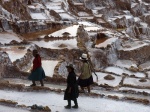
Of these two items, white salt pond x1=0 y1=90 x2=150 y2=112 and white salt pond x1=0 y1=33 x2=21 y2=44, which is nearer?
white salt pond x1=0 y1=90 x2=150 y2=112

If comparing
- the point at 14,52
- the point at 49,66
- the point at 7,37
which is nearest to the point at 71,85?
the point at 49,66

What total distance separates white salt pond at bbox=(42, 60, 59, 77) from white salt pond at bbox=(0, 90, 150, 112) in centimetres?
347

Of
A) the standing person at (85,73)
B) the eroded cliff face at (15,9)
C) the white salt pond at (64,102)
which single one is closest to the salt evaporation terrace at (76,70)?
the white salt pond at (64,102)

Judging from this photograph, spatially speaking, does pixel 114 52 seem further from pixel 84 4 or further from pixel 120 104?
pixel 84 4

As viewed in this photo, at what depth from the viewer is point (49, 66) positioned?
50.6 ft

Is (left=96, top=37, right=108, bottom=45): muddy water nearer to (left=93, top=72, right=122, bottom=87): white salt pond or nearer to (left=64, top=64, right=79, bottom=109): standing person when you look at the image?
(left=93, top=72, right=122, bottom=87): white salt pond

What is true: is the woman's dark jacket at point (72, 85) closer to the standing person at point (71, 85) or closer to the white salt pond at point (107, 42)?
the standing person at point (71, 85)

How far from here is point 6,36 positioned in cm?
2138

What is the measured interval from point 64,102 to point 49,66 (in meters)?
5.58

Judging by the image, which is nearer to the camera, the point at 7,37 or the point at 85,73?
the point at 85,73

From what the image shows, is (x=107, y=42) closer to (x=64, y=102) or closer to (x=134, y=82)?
(x=134, y=82)

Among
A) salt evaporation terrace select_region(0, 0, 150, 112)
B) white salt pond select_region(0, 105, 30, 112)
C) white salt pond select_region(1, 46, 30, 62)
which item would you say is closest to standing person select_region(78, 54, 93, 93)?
salt evaporation terrace select_region(0, 0, 150, 112)

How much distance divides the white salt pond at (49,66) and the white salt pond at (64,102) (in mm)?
3467

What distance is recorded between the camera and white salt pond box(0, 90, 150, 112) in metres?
9.67
